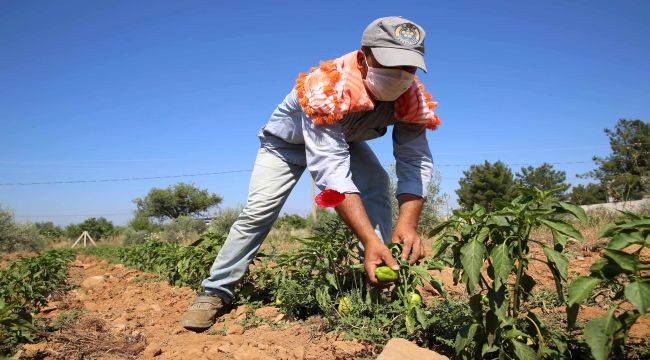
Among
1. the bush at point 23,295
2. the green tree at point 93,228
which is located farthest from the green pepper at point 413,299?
the green tree at point 93,228

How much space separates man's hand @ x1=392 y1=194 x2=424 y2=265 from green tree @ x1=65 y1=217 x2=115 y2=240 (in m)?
34.8

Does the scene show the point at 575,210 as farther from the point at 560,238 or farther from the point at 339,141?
the point at 339,141

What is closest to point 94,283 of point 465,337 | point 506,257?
point 465,337

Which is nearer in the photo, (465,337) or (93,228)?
(465,337)

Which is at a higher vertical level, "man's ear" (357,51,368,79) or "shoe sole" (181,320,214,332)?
"man's ear" (357,51,368,79)

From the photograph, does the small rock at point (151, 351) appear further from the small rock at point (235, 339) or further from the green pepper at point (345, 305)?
the green pepper at point (345, 305)

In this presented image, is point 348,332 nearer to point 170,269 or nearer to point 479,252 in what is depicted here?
point 479,252

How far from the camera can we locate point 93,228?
3544 centimetres

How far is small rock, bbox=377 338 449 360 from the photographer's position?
1.85 meters

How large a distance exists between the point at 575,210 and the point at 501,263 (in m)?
0.33

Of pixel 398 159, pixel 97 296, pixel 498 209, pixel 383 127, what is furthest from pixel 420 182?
pixel 97 296

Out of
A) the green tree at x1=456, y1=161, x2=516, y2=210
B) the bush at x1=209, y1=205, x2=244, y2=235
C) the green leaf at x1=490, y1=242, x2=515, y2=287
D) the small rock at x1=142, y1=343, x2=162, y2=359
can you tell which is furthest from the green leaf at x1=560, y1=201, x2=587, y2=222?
the green tree at x1=456, y1=161, x2=516, y2=210

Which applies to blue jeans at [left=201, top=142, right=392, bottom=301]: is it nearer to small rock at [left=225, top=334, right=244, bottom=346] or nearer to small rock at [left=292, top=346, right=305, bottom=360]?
small rock at [left=225, top=334, right=244, bottom=346]

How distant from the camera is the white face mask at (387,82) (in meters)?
2.57
